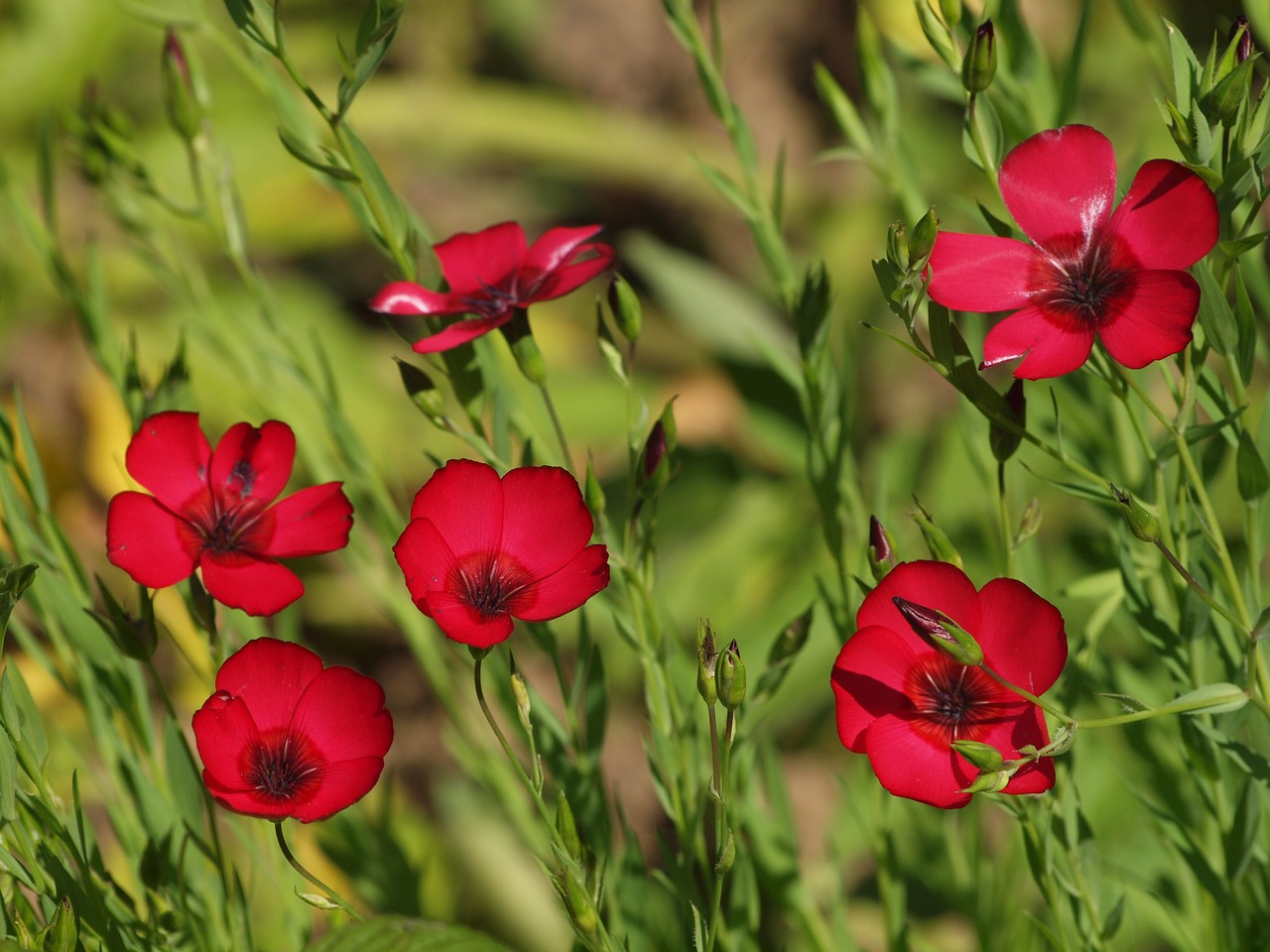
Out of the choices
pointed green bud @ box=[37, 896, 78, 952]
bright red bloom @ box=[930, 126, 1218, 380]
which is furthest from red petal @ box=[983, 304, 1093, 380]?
pointed green bud @ box=[37, 896, 78, 952]

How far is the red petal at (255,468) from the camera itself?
0.32 meters

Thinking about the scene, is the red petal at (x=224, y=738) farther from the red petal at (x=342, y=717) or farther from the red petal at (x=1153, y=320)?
the red petal at (x=1153, y=320)

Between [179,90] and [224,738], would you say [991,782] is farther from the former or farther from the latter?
[179,90]

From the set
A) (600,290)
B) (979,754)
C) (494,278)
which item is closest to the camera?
(979,754)

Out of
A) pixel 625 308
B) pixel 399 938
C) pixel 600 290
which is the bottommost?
pixel 600 290

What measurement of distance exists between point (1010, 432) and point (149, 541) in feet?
0.69

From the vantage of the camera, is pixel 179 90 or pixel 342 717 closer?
pixel 342 717

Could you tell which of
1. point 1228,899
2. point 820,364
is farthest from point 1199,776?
point 820,364

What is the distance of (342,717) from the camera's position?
0.92ft

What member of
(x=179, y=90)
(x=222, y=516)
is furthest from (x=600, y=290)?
(x=222, y=516)

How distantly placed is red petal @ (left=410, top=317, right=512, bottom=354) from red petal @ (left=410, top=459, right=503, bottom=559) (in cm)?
3

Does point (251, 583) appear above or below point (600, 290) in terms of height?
above

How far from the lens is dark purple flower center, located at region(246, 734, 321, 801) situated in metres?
0.27

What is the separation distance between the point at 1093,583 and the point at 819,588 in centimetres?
9
